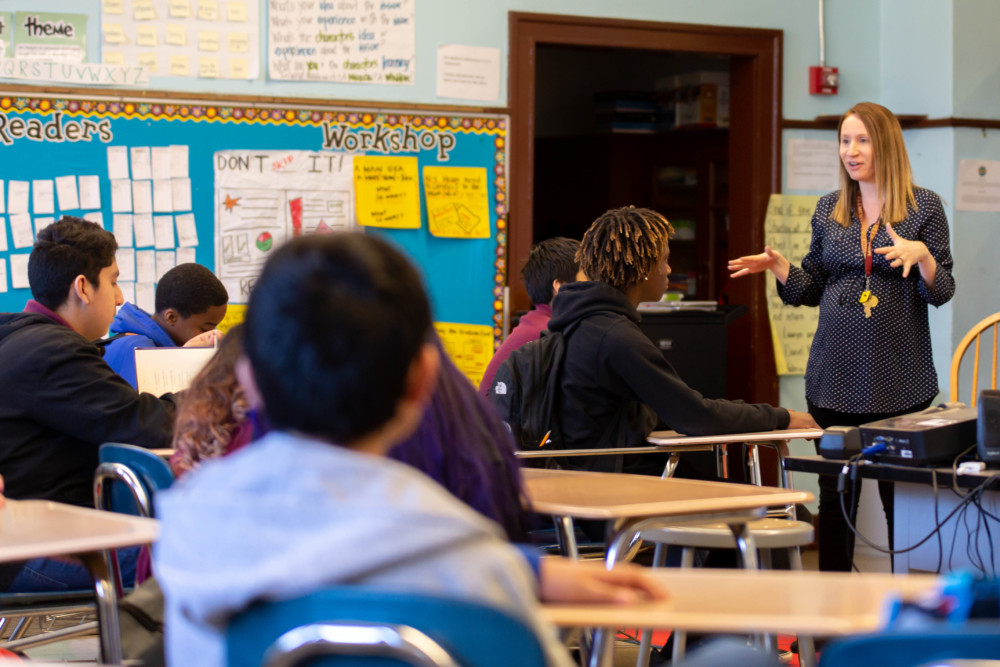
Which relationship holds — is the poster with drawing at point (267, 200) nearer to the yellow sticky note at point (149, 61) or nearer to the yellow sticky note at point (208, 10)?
the yellow sticky note at point (149, 61)

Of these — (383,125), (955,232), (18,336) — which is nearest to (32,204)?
(383,125)

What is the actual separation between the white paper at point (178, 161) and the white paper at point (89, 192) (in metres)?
0.27

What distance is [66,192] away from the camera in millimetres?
4016

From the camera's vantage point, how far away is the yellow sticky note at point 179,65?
4121 mm

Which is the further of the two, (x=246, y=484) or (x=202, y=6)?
(x=202, y=6)

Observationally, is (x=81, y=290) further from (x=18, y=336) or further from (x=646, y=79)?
(x=646, y=79)

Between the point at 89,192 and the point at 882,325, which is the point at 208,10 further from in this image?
the point at 882,325

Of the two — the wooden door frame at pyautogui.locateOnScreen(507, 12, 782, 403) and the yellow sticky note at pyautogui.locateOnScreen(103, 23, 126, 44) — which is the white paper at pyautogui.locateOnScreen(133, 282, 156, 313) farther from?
the wooden door frame at pyautogui.locateOnScreen(507, 12, 782, 403)

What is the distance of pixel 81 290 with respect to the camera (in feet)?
8.75

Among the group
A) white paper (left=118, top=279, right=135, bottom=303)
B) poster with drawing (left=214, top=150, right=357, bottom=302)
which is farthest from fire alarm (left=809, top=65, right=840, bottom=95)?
white paper (left=118, top=279, right=135, bottom=303)

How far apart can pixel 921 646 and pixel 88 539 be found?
1135mm

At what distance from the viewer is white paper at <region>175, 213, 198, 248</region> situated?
416 centimetres

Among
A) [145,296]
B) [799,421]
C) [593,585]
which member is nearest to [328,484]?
[593,585]

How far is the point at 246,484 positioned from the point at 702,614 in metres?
0.45
